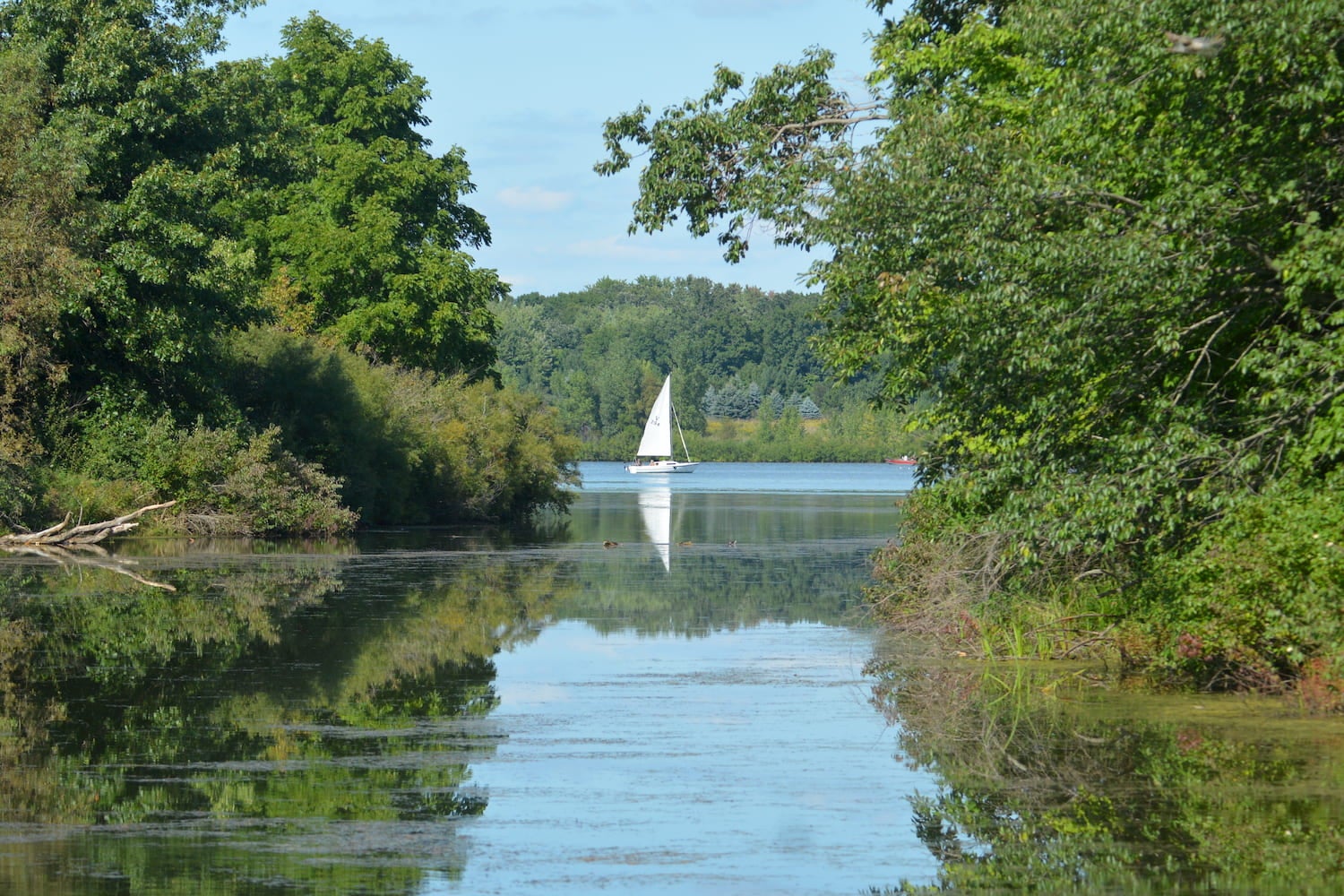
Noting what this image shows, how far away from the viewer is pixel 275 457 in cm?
4103

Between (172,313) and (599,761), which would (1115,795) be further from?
(172,313)

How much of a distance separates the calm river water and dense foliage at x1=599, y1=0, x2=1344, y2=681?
4.11ft

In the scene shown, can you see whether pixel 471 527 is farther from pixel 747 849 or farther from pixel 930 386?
pixel 747 849

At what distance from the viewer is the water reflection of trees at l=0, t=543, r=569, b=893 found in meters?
8.99

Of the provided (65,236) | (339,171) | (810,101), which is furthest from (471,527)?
(810,101)

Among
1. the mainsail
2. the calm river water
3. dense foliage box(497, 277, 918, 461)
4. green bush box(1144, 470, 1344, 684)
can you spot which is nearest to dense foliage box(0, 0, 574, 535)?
the calm river water

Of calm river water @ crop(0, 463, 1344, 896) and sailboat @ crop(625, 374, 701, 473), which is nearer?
calm river water @ crop(0, 463, 1344, 896)

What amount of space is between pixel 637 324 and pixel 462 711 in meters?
177

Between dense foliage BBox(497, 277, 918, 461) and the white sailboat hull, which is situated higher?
dense foliage BBox(497, 277, 918, 461)

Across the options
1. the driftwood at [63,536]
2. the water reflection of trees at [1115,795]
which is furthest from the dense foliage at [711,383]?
the water reflection of trees at [1115,795]

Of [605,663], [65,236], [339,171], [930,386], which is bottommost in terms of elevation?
[605,663]

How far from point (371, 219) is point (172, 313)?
1661 centimetres

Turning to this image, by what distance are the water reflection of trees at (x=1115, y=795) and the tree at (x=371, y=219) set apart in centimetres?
4019

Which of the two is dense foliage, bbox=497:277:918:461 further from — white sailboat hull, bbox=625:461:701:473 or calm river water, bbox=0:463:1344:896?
calm river water, bbox=0:463:1344:896
